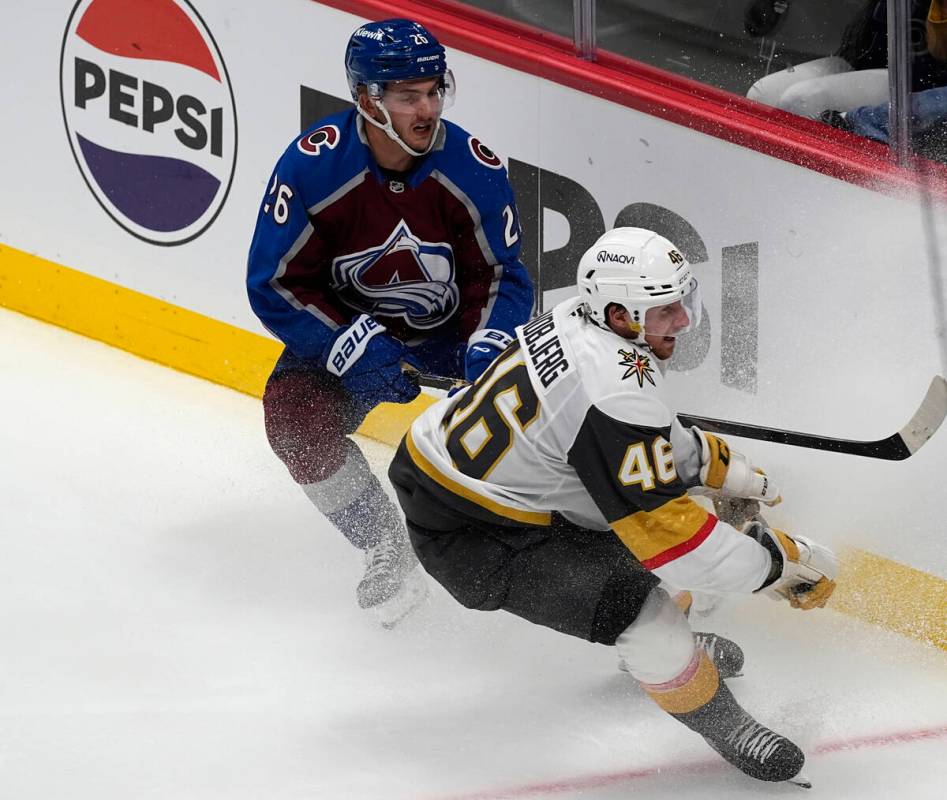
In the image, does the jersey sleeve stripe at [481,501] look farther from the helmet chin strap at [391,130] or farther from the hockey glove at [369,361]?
the helmet chin strap at [391,130]

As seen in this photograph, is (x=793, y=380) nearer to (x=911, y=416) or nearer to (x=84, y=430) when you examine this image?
(x=911, y=416)

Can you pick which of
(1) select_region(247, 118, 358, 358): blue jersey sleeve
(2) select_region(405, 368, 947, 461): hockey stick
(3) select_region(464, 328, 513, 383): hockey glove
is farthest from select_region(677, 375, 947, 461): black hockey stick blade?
(1) select_region(247, 118, 358, 358): blue jersey sleeve

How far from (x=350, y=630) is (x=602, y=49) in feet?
4.99

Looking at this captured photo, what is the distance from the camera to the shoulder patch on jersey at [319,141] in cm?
351

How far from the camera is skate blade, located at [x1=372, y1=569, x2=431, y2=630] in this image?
3.71 m

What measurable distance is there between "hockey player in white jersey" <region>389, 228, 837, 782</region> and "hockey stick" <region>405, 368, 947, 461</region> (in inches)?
9.9

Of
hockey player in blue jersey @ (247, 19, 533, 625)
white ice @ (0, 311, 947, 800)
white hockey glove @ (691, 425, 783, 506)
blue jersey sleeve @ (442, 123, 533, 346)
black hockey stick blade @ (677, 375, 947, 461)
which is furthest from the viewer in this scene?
blue jersey sleeve @ (442, 123, 533, 346)

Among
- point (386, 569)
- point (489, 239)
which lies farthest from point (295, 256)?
point (386, 569)

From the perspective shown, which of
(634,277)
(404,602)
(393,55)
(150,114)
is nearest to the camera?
(634,277)

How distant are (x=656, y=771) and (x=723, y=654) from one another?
1.32ft

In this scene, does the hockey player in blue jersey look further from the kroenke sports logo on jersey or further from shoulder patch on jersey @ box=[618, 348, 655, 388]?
the kroenke sports logo on jersey

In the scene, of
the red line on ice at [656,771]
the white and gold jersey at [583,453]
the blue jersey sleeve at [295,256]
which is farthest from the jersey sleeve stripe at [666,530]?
the blue jersey sleeve at [295,256]

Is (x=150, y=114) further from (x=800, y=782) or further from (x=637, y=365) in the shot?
(x=800, y=782)

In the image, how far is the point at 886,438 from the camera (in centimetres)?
343
